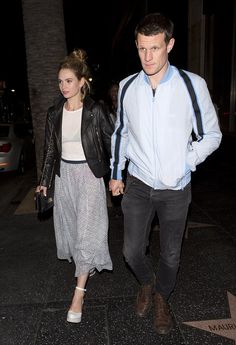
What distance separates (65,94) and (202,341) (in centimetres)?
224

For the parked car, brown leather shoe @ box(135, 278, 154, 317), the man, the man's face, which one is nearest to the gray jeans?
the man

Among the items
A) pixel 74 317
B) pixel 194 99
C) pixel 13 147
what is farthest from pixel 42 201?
pixel 13 147

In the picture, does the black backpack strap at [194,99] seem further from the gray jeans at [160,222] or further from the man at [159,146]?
the gray jeans at [160,222]

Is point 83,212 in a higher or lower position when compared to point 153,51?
lower

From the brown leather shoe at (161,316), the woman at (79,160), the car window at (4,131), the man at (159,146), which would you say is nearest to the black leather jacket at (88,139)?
the woman at (79,160)

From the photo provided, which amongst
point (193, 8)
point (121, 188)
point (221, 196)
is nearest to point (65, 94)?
point (121, 188)

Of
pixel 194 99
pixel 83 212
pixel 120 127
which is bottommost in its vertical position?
pixel 83 212

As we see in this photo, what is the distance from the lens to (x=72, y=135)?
10.3 ft

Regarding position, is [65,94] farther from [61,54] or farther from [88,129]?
[61,54]

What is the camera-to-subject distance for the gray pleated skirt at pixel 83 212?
3.15 m

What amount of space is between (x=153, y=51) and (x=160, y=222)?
1256 millimetres

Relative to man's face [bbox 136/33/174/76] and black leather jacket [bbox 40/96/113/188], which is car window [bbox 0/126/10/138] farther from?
man's face [bbox 136/33/174/76]

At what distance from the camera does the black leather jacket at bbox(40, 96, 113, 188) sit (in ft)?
10.2

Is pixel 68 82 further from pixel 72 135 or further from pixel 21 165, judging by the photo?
pixel 21 165
